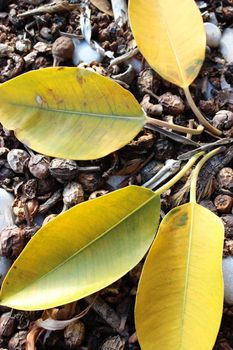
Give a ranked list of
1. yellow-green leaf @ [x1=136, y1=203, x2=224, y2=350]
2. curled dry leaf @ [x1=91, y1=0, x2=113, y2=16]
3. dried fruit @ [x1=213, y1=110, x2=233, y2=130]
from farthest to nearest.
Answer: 1. curled dry leaf @ [x1=91, y1=0, x2=113, y2=16]
2. dried fruit @ [x1=213, y1=110, x2=233, y2=130]
3. yellow-green leaf @ [x1=136, y1=203, x2=224, y2=350]

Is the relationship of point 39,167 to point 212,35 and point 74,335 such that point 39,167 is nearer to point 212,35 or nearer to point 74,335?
point 74,335

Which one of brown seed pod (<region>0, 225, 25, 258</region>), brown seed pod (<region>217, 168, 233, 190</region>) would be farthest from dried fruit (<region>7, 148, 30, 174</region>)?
brown seed pod (<region>217, 168, 233, 190</region>)

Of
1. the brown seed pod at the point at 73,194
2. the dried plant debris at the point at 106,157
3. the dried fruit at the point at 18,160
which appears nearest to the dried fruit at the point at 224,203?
the dried plant debris at the point at 106,157

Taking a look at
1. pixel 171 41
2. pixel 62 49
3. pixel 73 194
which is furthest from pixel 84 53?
pixel 73 194

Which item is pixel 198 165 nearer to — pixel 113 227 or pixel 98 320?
pixel 113 227

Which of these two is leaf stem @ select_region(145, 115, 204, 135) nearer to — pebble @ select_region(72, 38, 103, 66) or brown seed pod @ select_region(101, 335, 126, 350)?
pebble @ select_region(72, 38, 103, 66)

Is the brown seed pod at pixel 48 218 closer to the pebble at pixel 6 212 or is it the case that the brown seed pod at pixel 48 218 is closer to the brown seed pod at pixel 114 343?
the pebble at pixel 6 212
